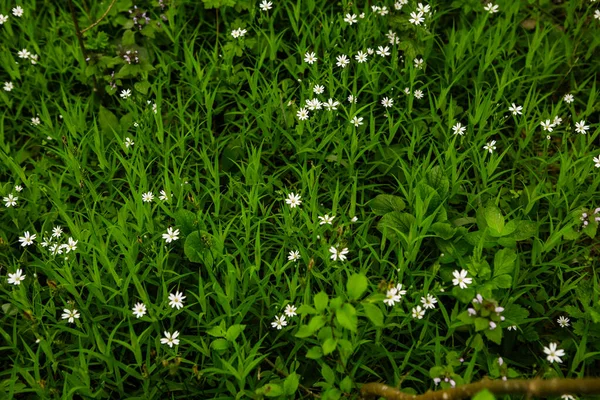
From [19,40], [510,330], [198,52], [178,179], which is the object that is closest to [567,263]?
[510,330]

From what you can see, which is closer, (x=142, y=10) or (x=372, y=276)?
(x=372, y=276)

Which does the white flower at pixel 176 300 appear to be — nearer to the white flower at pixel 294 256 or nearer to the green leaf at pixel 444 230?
the white flower at pixel 294 256

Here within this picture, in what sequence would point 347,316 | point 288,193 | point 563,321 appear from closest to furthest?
point 347,316, point 563,321, point 288,193

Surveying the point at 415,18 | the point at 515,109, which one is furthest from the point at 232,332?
the point at 415,18

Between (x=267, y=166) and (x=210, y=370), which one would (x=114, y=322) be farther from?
(x=267, y=166)

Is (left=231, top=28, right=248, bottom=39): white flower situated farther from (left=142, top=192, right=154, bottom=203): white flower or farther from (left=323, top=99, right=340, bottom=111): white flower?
(left=142, top=192, right=154, bottom=203): white flower

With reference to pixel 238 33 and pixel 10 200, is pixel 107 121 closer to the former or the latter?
pixel 10 200
